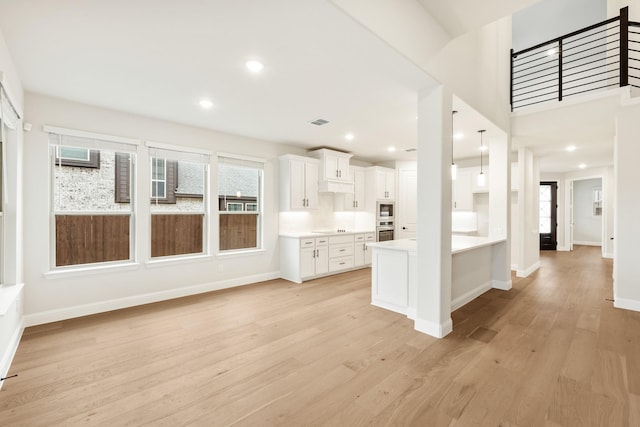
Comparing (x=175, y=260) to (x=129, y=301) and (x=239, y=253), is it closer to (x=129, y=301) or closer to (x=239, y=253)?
(x=129, y=301)

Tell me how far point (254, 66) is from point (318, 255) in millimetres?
3669

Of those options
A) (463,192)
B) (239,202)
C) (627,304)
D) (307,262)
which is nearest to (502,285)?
(627,304)

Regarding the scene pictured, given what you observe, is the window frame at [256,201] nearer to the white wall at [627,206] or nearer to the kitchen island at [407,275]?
the kitchen island at [407,275]

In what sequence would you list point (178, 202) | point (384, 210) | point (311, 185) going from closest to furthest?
point (178, 202) → point (311, 185) → point (384, 210)

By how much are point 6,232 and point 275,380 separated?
3105 millimetres

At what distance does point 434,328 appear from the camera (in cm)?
300

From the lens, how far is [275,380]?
7.35 ft

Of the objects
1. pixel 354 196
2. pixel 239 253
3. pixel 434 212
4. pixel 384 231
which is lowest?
pixel 239 253

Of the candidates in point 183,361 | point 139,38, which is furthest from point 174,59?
point 183,361

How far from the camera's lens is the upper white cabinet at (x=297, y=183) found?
5535 millimetres

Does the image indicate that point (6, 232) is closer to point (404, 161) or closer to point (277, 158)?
point (277, 158)

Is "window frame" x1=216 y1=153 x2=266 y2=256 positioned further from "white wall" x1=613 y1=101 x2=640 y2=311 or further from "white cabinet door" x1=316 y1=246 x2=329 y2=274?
→ "white wall" x1=613 y1=101 x2=640 y2=311

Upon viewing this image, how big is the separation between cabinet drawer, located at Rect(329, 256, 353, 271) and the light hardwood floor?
1.86m

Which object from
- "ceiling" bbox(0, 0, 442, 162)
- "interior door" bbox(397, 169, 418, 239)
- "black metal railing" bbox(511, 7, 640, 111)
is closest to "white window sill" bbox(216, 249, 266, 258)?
"ceiling" bbox(0, 0, 442, 162)
